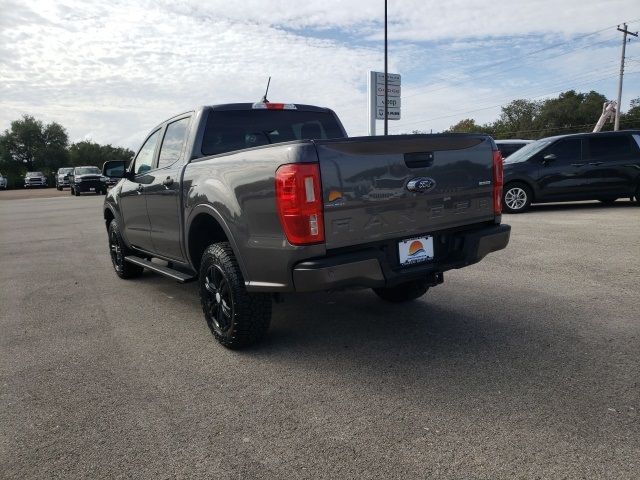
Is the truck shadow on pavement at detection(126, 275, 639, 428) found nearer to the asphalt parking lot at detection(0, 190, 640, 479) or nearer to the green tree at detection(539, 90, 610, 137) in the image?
the asphalt parking lot at detection(0, 190, 640, 479)

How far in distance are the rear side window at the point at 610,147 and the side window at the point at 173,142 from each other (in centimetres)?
937

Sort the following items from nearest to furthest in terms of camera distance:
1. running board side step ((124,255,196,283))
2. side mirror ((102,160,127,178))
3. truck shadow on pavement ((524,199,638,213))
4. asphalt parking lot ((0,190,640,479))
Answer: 1. asphalt parking lot ((0,190,640,479))
2. running board side step ((124,255,196,283))
3. side mirror ((102,160,127,178))
4. truck shadow on pavement ((524,199,638,213))

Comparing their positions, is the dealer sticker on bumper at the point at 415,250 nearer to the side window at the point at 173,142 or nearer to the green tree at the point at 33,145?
the side window at the point at 173,142

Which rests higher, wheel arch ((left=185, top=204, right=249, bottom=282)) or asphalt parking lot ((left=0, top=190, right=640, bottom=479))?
wheel arch ((left=185, top=204, right=249, bottom=282))

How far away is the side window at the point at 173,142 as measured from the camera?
4.92m

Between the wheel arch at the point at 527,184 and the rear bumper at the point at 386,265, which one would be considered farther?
the wheel arch at the point at 527,184

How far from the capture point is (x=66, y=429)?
2918mm

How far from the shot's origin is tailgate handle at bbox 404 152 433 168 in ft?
11.8

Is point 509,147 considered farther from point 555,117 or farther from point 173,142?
point 555,117

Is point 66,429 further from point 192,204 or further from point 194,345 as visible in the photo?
point 192,204

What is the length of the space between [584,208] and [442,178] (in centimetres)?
938

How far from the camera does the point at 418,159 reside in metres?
3.65

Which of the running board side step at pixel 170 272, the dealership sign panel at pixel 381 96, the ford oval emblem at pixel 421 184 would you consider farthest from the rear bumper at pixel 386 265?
the dealership sign panel at pixel 381 96

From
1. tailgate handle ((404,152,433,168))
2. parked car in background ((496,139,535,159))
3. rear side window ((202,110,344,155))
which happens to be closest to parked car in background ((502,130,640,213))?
parked car in background ((496,139,535,159))
